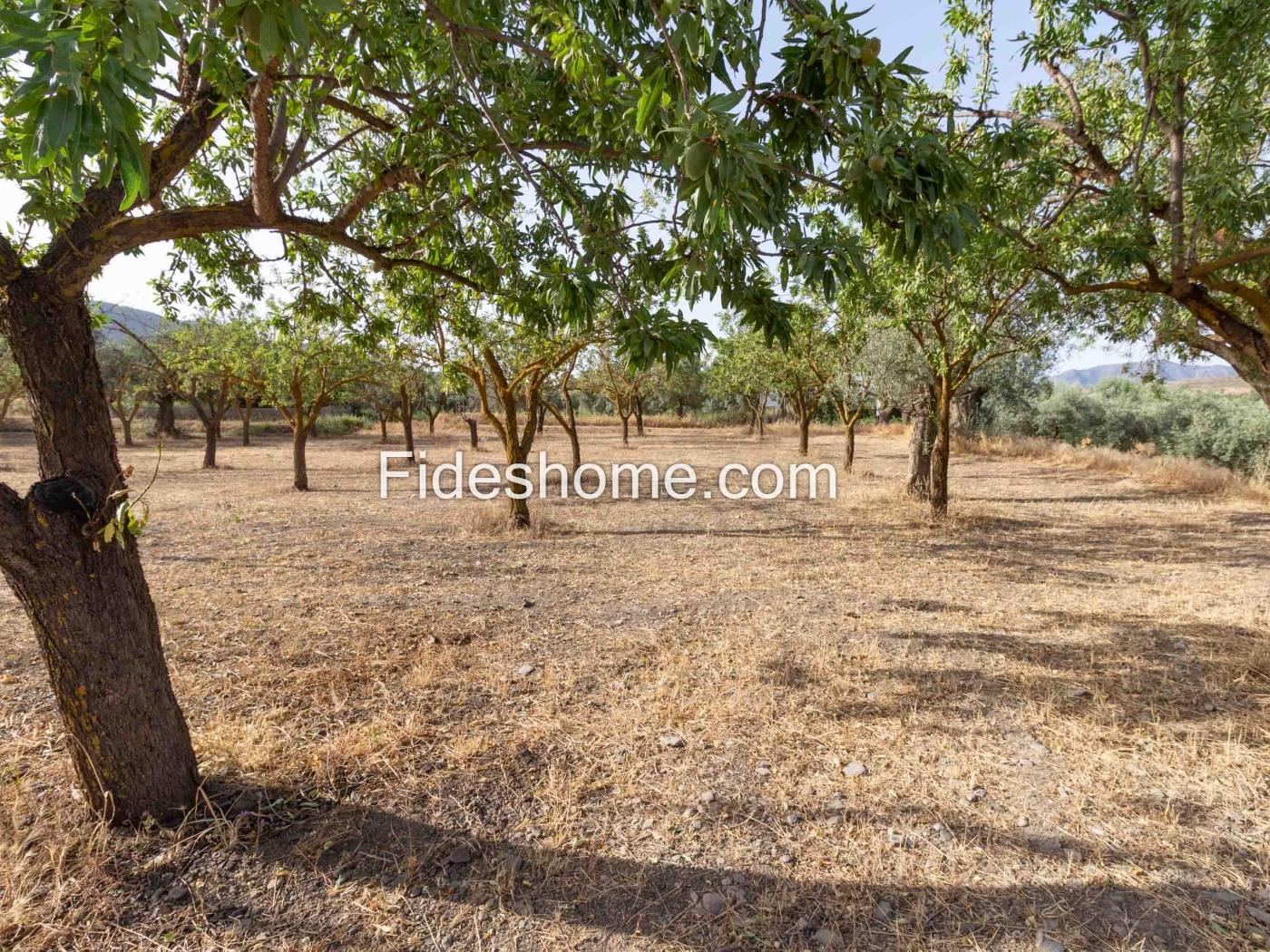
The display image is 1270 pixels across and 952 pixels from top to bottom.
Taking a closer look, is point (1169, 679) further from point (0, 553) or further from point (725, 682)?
point (0, 553)

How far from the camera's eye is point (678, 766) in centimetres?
290

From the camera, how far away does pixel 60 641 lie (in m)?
2.15

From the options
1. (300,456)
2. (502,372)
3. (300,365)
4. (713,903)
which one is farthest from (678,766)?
(300,456)

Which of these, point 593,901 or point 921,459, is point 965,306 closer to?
point 921,459

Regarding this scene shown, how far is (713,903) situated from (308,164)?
4065 mm

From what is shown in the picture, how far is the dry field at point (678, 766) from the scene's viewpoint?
A: 79.7 inches

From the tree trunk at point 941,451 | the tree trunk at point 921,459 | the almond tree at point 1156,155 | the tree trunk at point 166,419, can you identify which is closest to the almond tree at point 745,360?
the tree trunk at point 921,459

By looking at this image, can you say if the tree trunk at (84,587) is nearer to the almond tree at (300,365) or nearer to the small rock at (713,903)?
the small rock at (713,903)

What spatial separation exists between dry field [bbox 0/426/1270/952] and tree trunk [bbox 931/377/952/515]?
117 inches

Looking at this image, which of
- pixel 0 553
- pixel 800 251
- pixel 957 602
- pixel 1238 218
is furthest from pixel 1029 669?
pixel 0 553

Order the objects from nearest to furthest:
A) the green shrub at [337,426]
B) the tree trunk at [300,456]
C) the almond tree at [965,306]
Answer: the almond tree at [965,306] < the tree trunk at [300,456] < the green shrub at [337,426]

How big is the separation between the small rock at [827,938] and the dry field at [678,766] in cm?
1

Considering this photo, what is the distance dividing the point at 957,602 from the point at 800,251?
5120mm

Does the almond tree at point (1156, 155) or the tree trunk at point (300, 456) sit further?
the tree trunk at point (300, 456)
